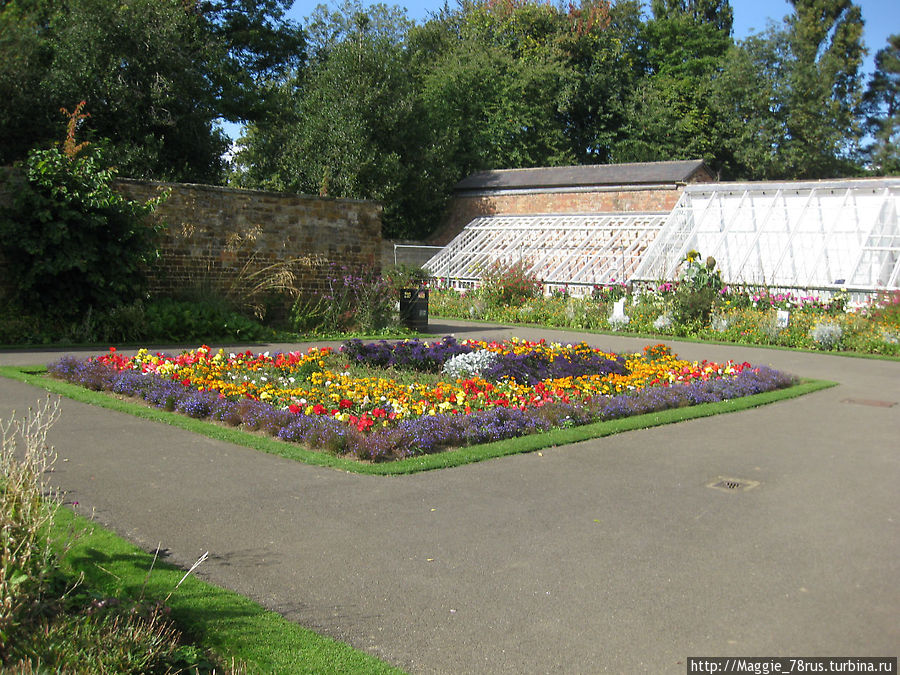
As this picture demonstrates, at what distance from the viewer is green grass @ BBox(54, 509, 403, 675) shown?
3729 mm

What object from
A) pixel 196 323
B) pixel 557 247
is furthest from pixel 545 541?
pixel 557 247

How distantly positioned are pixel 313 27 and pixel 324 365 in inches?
1334

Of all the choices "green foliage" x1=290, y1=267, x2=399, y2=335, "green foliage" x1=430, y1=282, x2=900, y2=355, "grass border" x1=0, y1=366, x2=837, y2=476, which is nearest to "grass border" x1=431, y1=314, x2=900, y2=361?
"green foliage" x1=430, y1=282, x2=900, y2=355

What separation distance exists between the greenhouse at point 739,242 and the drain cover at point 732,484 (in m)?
15.1

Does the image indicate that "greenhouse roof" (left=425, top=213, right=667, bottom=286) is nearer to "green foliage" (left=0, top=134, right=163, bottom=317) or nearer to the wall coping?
the wall coping

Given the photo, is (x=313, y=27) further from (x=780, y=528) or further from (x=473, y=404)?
(x=780, y=528)

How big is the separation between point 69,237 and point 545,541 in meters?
12.2

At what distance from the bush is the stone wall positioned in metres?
20.5

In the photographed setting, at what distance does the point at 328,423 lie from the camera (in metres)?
8.02

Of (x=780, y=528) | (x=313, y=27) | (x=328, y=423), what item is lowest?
(x=780, y=528)

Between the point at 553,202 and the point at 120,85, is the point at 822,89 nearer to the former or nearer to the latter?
the point at 553,202

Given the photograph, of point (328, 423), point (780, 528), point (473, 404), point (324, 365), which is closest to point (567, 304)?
point (324, 365)

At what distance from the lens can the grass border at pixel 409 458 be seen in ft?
24.2

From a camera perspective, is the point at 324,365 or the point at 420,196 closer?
the point at 324,365
